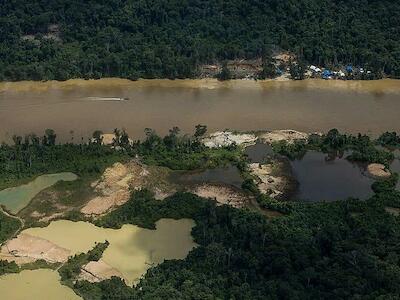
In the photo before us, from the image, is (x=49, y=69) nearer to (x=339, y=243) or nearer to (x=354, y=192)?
(x=354, y=192)

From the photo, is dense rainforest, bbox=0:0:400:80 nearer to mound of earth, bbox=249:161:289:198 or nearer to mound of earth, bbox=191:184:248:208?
mound of earth, bbox=249:161:289:198

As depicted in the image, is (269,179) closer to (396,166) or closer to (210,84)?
(396,166)

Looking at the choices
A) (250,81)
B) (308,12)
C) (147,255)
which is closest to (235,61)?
(250,81)

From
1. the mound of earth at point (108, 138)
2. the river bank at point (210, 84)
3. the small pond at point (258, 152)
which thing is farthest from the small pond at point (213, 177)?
the river bank at point (210, 84)

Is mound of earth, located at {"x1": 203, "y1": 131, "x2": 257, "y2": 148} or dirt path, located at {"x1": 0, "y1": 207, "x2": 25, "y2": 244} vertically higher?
mound of earth, located at {"x1": 203, "y1": 131, "x2": 257, "y2": 148}

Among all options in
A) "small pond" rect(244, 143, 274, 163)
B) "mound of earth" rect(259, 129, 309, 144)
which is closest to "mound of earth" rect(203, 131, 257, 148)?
"small pond" rect(244, 143, 274, 163)

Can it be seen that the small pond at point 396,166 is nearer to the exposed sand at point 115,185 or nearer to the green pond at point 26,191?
the exposed sand at point 115,185
